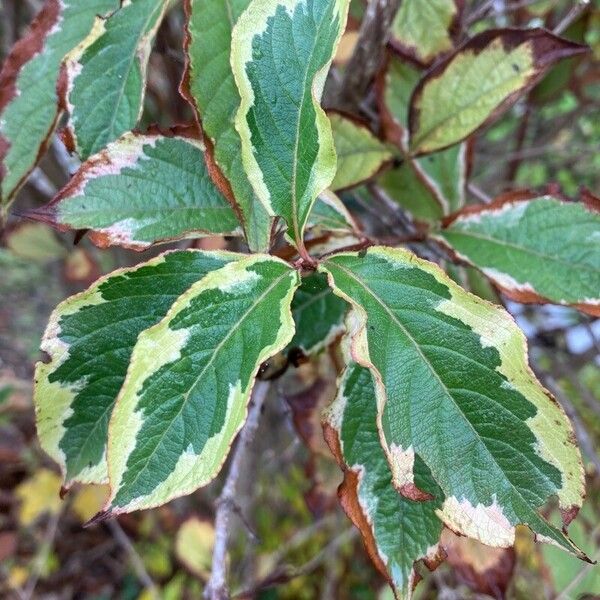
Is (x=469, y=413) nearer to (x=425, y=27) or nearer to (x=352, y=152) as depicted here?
(x=352, y=152)

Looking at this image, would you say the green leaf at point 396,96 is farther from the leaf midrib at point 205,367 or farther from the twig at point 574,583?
the twig at point 574,583

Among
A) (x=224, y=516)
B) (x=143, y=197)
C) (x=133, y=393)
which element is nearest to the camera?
(x=133, y=393)

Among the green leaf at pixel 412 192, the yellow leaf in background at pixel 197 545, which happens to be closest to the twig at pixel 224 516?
the green leaf at pixel 412 192

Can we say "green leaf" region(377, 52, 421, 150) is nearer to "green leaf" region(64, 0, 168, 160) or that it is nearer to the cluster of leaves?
the cluster of leaves

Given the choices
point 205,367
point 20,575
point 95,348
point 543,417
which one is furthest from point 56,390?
point 20,575

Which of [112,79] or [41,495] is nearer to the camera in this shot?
[112,79]

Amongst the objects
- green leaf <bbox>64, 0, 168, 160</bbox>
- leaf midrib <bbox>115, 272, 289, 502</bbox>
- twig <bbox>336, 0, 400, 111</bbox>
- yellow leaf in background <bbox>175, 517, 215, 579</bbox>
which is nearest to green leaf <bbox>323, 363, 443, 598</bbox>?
leaf midrib <bbox>115, 272, 289, 502</bbox>

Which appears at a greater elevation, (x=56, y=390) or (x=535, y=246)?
(x=56, y=390)

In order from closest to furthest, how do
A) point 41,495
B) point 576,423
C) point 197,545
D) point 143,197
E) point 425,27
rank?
point 143,197
point 425,27
point 576,423
point 197,545
point 41,495
